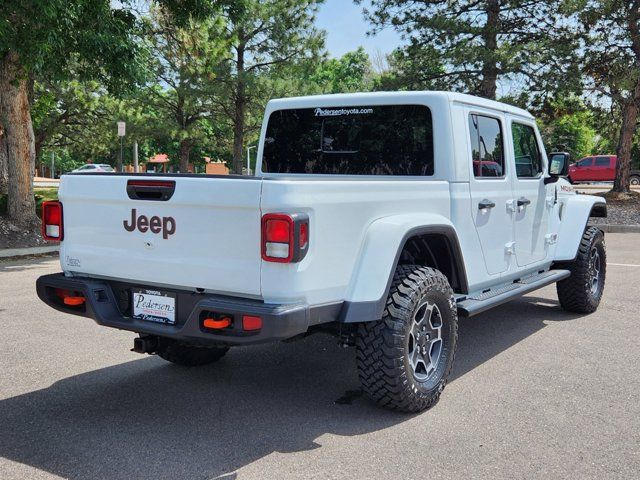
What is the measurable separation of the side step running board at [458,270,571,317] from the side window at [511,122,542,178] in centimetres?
90

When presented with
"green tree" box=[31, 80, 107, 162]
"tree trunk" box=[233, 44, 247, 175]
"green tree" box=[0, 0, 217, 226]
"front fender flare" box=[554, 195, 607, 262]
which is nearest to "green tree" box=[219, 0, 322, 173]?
"tree trunk" box=[233, 44, 247, 175]

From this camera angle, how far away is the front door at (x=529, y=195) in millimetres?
5164

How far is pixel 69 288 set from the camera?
3.68 m

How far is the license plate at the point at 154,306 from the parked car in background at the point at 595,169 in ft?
111

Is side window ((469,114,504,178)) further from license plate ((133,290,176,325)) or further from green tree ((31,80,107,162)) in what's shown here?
green tree ((31,80,107,162))

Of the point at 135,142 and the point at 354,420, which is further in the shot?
the point at 135,142

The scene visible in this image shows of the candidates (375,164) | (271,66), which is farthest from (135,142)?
(375,164)

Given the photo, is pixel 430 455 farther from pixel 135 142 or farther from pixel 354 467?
pixel 135 142

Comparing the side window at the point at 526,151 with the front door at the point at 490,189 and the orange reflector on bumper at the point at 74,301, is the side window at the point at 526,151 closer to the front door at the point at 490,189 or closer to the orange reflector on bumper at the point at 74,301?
the front door at the point at 490,189

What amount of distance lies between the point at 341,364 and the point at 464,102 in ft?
7.07

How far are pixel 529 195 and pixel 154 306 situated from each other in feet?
11.0

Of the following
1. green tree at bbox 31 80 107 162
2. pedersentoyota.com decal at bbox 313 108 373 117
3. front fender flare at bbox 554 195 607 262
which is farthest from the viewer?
green tree at bbox 31 80 107 162

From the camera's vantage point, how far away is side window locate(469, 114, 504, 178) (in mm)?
4621

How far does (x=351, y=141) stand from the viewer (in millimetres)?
4840
